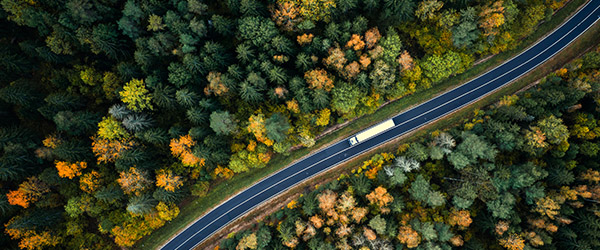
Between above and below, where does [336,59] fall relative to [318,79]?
above

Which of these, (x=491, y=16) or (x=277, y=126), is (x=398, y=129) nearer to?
(x=491, y=16)

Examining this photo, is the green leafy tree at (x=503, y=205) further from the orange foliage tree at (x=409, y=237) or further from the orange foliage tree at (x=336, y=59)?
the orange foliage tree at (x=336, y=59)

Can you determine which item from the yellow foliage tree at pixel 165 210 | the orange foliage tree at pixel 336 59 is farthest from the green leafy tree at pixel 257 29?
the yellow foliage tree at pixel 165 210

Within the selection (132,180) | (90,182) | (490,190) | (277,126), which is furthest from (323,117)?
(90,182)

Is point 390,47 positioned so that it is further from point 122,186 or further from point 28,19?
point 28,19

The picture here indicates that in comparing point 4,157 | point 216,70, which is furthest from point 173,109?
point 4,157
